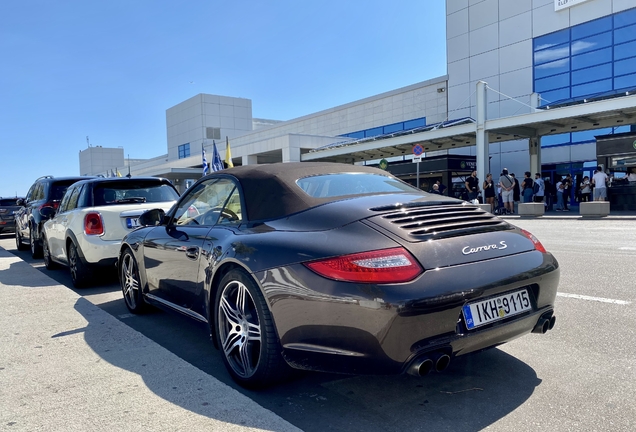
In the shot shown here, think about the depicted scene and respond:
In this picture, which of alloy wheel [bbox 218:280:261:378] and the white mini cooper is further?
the white mini cooper

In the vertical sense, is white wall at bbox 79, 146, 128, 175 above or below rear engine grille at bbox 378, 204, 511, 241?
above

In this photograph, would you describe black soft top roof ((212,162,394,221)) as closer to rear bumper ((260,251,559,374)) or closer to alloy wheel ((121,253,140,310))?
rear bumper ((260,251,559,374))

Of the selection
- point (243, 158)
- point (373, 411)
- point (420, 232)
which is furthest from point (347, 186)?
point (243, 158)

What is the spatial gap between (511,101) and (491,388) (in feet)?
98.3

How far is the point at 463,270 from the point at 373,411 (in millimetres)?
914

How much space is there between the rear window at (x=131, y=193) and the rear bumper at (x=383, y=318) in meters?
4.79

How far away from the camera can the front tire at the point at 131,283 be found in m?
4.68

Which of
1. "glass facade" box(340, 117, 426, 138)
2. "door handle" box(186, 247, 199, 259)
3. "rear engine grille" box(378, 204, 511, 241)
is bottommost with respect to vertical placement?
"door handle" box(186, 247, 199, 259)

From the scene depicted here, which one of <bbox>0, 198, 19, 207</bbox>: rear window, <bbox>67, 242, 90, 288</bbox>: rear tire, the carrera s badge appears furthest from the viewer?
<bbox>0, 198, 19, 207</bbox>: rear window

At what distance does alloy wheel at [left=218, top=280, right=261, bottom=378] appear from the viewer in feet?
9.45

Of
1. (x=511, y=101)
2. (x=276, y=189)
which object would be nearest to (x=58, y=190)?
(x=276, y=189)

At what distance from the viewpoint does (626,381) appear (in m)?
2.82

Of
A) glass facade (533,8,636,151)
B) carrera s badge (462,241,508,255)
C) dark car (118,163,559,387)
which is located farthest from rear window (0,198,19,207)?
glass facade (533,8,636,151)

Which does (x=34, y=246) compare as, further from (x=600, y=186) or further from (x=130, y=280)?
(x=600, y=186)
